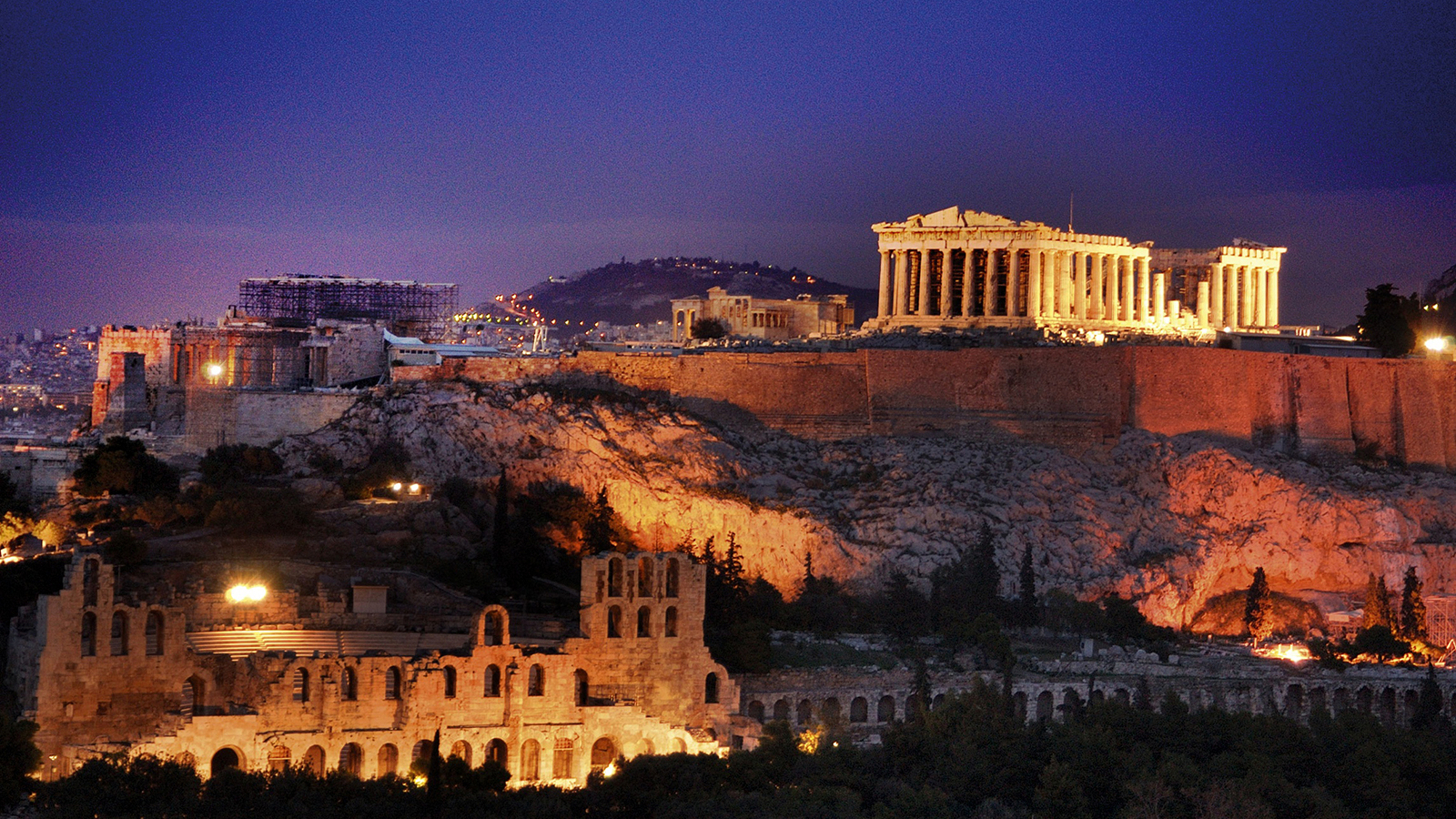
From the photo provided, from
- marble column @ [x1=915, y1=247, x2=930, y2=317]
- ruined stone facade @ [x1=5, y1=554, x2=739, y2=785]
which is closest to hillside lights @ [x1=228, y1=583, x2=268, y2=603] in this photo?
ruined stone facade @ [x1=5, y1=554, x2=739, y2=785]

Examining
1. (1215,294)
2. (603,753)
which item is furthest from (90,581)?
(1215,294)

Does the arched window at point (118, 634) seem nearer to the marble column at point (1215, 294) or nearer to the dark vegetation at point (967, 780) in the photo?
the dark vegetation at point (967, 780)

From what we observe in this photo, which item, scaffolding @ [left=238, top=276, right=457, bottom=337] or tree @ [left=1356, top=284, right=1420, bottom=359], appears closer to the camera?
tree @ [left=1356, top=284, right=1420, bottom=359]

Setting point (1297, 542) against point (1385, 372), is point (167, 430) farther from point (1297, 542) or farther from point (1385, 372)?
point (1385, 372)

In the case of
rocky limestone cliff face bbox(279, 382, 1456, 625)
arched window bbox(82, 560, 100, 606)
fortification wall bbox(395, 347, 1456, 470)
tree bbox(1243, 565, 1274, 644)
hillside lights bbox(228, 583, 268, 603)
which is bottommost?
tree bbox(1243, 565, 1274, 644)

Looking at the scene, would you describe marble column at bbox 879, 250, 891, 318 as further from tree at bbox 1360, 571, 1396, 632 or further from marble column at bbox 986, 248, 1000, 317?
tree at bbox 1360, 571, 1396, 632
